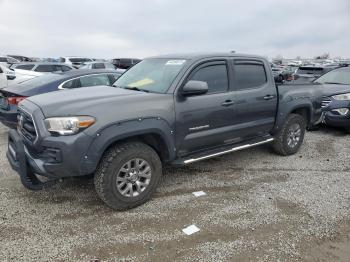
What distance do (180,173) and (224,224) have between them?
160 centimetres

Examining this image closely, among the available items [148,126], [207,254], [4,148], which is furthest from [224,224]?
[4,148]

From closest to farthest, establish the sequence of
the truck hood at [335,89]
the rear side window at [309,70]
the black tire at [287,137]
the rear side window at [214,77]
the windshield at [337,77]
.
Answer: the rear side window at [214,77]
the black tire at [287,137]
the truck hood at [335,89]
the windshield at [337,77]
the rear side window at [309,70]

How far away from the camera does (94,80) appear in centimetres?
735

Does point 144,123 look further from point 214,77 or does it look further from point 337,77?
point 337,77

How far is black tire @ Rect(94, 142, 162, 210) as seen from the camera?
3619 millimetres

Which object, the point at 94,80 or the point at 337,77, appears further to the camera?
the point at 337,77

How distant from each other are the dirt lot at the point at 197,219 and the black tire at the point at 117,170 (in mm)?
139

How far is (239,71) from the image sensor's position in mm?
4988

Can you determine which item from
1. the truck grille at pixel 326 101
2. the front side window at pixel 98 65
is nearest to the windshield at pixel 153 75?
the truck grille at pixel 326 101

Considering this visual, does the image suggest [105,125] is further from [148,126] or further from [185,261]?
[185,261]

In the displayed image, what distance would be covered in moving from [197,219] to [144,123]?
1247 millimetres

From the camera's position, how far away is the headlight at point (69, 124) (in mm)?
3400

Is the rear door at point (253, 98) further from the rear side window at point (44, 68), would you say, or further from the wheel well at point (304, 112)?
the rear side window at point (44, 68)

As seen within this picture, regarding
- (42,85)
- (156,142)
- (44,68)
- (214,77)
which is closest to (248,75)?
(214,77)
